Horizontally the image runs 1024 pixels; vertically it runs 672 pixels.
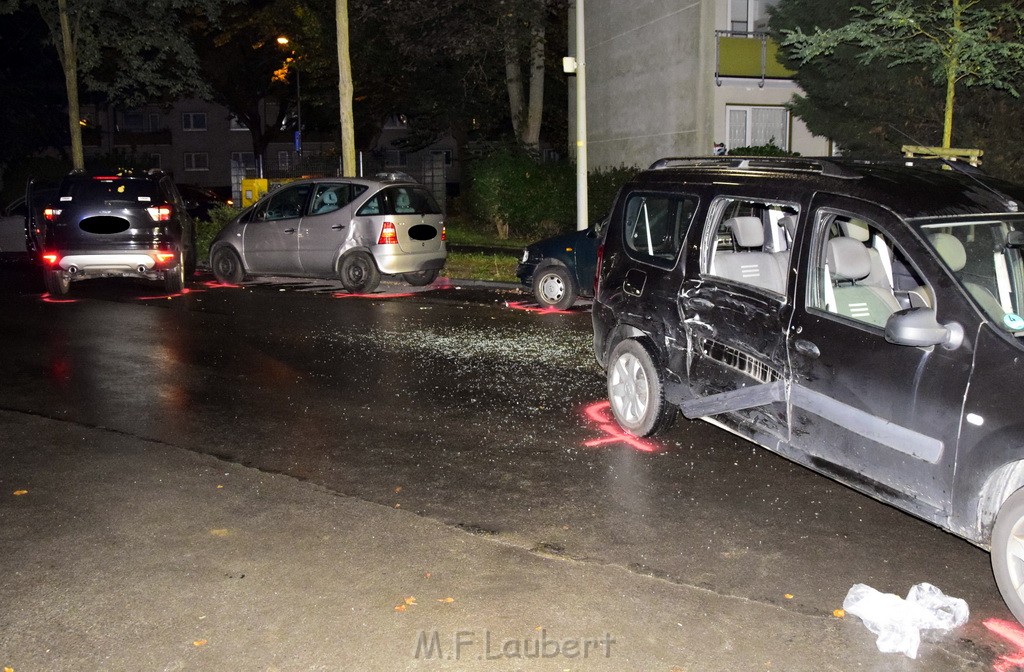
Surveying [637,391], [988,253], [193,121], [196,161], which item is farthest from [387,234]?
[193,121]

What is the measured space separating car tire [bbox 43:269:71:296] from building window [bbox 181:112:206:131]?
6092cm

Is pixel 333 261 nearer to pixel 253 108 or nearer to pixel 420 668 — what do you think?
pixel 420 668

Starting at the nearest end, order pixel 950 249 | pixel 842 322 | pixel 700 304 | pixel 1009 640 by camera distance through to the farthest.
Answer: pixel 1009 640, pixel 950 249, pixel 842 322, pixel 700 304

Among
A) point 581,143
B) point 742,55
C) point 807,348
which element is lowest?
point 807,348

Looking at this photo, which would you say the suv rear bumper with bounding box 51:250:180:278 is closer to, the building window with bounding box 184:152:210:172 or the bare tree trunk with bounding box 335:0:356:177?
the bare tree trunk with bounding box 335:0:356:177

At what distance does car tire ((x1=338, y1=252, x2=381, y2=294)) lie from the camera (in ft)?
50.6

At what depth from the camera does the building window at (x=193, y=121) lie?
72.8 m

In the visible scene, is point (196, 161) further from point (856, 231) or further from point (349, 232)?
point (856, 231)

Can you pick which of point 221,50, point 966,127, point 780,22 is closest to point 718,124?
point 780,22

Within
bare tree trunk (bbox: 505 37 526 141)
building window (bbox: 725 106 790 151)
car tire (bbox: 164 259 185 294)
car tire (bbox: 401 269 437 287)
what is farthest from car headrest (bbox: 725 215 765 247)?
bare tree trunk (bbox: 505 37 526 141)

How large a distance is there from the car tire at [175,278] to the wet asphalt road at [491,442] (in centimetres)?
218

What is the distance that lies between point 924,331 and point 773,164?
2.06 m

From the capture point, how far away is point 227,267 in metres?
16.8

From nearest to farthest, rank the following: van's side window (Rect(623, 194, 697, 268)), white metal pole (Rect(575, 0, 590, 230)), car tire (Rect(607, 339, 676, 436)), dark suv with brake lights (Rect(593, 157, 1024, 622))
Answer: dark suv with brake lights (Rect(593, 157, 1024, 622)) → van's side window (Rect(623, 194, 697, 268)) → car tire (Rect(607, 339, 676, 436)) → white metal pole (Rect(575, 0, 590, 230))
